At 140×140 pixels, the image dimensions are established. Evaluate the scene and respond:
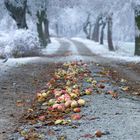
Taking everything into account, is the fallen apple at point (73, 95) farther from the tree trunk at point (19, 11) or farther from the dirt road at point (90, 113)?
the tree trunk at point (19, 11)

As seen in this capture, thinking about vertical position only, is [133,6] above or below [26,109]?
above

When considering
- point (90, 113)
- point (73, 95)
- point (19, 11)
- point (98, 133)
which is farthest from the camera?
point (19, 11)

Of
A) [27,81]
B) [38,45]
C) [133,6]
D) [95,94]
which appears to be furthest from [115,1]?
[95,94]

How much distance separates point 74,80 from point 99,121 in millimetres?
5772

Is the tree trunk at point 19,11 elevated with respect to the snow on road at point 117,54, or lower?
elevated

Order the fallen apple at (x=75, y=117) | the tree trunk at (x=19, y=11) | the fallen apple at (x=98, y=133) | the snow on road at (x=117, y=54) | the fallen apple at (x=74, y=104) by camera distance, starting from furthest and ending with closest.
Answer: the tree trunk at (x=19, y=11), the snow on road at (x=117, y=54), the fallen apple at (x=74, y=104), the fallen apple at (x=75, y=117), the fallen apple at (x=98, y=133)

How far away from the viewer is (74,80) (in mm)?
14047

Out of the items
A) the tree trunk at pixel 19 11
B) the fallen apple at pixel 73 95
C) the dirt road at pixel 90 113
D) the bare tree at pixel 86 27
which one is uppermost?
the tree trunk at pixel 19 11

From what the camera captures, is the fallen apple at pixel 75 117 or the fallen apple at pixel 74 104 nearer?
the fallen apple at pixel 75 117

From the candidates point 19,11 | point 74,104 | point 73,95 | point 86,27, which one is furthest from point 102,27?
point 74,104

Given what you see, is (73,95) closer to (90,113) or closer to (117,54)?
(90,113)

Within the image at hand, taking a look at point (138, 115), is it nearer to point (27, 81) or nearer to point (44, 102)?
point (44, 102)

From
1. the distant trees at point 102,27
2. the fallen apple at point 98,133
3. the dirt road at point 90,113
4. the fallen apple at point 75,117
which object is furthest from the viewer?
the distant trees at point 102,27

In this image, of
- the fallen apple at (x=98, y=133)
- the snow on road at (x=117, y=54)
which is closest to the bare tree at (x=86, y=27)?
the snow on road at (x=117, y=54)
